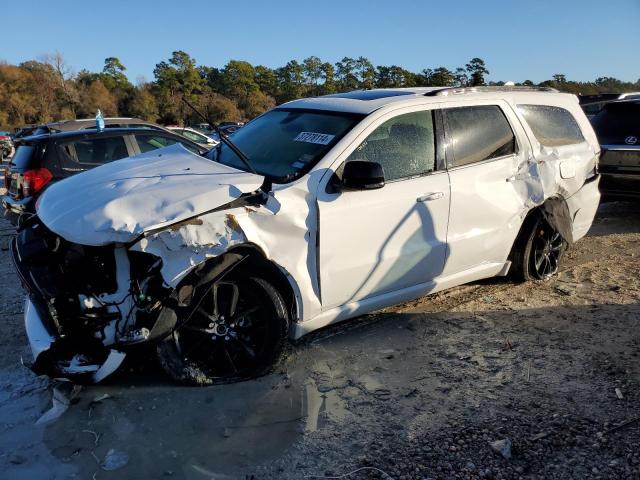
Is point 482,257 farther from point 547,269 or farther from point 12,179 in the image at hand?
point 12,179

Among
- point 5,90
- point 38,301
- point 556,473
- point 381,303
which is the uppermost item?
point 5,90

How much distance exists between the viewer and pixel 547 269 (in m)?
5.36

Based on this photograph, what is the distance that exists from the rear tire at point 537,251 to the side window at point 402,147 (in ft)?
4.72

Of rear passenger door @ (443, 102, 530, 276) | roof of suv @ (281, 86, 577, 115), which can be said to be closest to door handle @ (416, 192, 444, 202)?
rear passenger door @ (443, 102, 530, 276)

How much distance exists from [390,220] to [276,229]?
Result: 908 millimetres

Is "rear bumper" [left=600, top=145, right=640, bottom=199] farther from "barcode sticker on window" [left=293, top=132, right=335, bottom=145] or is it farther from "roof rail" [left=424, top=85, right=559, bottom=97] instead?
"barcode sticker on window" [left=293, top=132, right=335, bottom=145]

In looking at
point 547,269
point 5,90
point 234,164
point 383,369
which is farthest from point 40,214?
point 5,90

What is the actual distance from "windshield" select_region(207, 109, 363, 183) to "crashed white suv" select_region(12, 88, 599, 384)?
2 centimetres

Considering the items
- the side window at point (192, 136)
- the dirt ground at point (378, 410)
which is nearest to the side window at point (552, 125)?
the dirt ground at point (378, 410)

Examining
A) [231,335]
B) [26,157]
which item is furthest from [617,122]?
[26,157]

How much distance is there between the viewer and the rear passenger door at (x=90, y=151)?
23.9 ft

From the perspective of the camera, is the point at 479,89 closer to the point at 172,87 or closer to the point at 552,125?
the point at 552,125

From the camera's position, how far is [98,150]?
762cm

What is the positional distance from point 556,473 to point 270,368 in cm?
179
